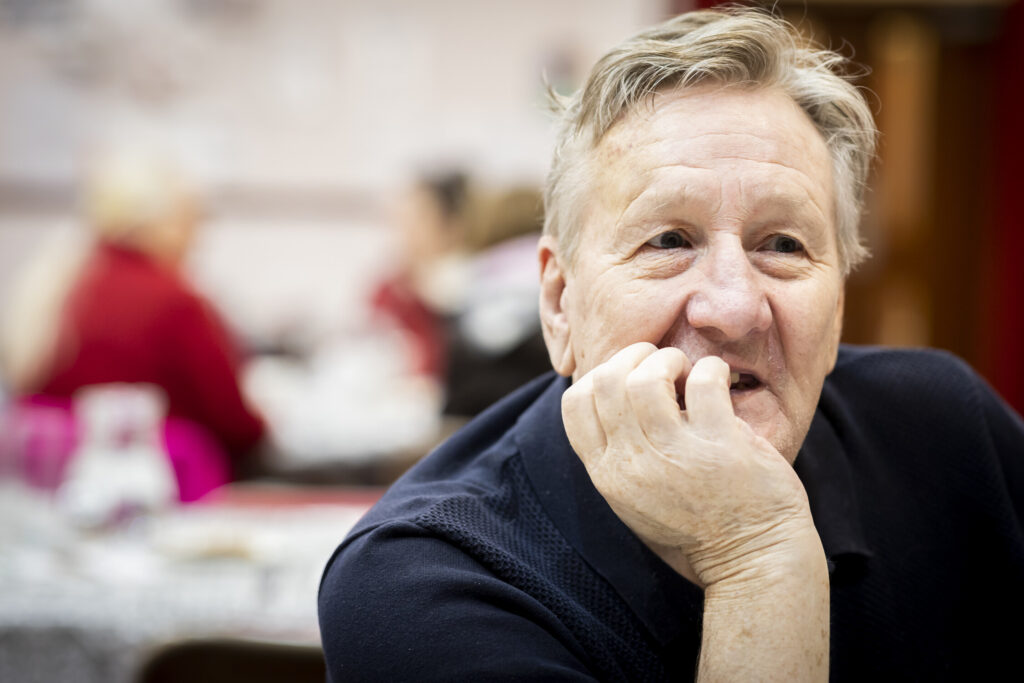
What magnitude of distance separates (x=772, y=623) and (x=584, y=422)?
0.88 ft

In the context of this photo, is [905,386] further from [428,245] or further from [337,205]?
[337,205]

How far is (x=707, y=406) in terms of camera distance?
955mm

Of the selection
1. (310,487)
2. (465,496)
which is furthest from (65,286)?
(465,496)

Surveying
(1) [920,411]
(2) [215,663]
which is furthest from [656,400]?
(2) [215,663]

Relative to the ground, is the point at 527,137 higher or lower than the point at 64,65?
lower

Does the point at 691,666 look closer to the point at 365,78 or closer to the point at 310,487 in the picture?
the point at 310,487

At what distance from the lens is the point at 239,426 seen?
3754 mm

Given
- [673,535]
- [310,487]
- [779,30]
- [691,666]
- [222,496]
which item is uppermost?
[779,30]

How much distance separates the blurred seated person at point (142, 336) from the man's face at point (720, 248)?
2.52 meters

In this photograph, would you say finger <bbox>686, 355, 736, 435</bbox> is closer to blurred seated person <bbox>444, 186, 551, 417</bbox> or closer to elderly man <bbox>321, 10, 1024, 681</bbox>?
elderly man <bbox>321, 10, 1024, 681</bbox>

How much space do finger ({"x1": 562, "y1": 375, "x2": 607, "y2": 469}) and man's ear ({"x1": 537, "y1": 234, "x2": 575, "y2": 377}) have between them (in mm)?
157

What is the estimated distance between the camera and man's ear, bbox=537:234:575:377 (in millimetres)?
1179

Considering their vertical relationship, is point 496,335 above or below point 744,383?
below

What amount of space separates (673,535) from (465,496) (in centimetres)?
23
